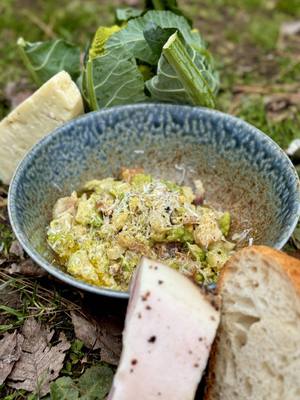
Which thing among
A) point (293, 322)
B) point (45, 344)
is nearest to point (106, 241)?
point (45, 344)

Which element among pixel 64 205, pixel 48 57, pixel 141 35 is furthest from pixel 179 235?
pixel 48 57

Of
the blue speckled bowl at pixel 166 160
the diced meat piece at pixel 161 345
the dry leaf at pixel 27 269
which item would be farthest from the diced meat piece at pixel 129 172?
the diced meat piece at pixel 161 345

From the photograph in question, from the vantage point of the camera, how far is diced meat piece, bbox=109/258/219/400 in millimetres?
2031

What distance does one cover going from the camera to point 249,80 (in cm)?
436

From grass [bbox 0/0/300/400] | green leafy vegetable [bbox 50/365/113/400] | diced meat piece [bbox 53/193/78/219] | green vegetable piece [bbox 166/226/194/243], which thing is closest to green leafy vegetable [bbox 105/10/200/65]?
diced meat piece [bbox 53/193/78/219]

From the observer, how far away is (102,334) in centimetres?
269

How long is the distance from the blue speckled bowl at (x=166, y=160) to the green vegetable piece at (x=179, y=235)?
330mm

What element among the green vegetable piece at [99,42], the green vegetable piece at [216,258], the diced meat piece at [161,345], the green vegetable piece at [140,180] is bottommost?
the green vegetable piece at [216,258]

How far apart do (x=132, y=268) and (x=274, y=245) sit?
1.90 feet

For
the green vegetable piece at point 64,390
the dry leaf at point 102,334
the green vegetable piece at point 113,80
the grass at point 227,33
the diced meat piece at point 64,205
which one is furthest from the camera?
the grass at point 227,33

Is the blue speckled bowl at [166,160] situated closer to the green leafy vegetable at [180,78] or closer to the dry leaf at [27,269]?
the green leafy vegetable at [180,78]

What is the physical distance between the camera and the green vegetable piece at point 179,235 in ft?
8.61

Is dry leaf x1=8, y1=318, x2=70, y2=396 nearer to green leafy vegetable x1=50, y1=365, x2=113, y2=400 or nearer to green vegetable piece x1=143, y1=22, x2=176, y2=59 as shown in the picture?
green leafy vegetable x1=50, y1=365, x2=113, y2=400

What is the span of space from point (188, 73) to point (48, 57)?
3.03ft
